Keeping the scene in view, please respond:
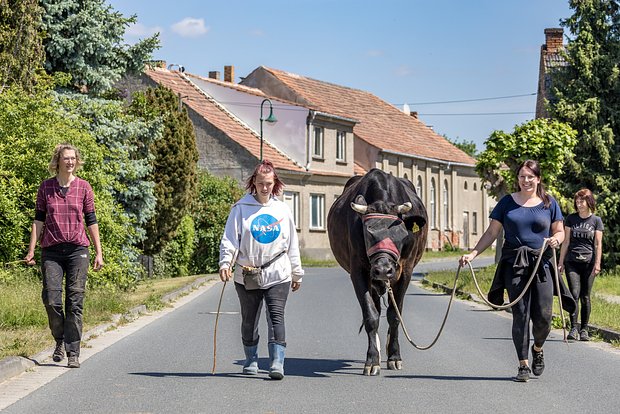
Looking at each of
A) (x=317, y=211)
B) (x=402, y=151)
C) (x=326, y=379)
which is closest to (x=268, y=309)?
(x=326, y=379)

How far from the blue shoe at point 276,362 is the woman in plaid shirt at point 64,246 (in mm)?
2022

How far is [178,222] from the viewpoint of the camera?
3106cm

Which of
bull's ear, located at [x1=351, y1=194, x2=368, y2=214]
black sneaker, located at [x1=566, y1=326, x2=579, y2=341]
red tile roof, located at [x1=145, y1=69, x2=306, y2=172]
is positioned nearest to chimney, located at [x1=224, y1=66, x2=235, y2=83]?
red tile roof, located at [x1=145, y1=69, x2=306, y2=172]

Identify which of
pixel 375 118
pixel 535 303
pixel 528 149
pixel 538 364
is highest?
pixel 375 118

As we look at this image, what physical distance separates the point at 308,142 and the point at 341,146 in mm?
3986

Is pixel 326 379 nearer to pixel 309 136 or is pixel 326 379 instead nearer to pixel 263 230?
pixel 263 230

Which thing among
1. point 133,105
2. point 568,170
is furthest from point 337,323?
point 568,170

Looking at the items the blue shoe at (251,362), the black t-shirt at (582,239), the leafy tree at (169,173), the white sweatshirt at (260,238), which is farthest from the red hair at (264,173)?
the leafy tree at (169,173)

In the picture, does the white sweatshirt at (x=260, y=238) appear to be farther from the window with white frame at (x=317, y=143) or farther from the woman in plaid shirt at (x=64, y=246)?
the window with white frame at (x=317, y=143)

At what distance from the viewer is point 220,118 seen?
2041 inches

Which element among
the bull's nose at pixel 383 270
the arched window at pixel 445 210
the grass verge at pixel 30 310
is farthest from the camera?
the arched window at pixel 445 210

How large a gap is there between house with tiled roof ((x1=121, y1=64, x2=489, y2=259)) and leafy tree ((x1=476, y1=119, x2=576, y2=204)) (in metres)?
16.3

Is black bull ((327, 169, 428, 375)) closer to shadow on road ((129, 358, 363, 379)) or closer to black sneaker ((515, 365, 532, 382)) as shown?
shadow on road ((129, 358, 363, 379))

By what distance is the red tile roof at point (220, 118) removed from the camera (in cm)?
5022
